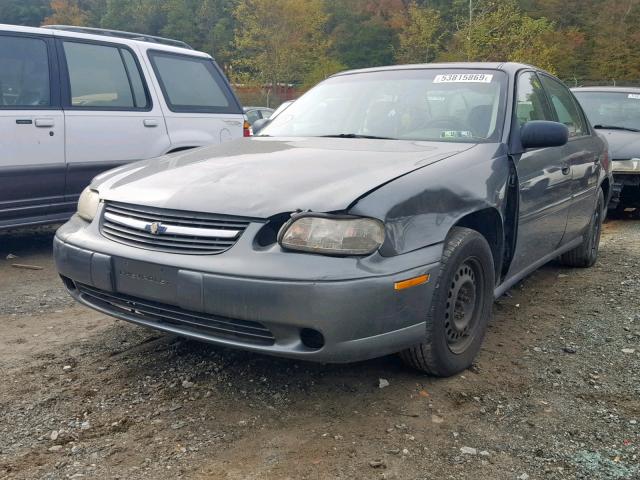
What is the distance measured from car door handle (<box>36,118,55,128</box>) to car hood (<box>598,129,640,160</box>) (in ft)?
20.9

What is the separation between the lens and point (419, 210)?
2.76m

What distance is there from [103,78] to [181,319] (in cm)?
373

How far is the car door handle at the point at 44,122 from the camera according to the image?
519 centimetres

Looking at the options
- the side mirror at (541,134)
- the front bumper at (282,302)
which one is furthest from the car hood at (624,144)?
the front bumper at (282,302)

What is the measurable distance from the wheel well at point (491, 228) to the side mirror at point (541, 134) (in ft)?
1.70

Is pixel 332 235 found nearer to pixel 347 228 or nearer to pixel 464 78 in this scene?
pixel 347 228

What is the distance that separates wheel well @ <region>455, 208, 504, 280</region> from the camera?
10.8ft

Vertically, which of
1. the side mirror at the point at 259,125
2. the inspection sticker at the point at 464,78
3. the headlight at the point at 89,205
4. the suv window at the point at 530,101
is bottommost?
the headlight at the point at 89,205

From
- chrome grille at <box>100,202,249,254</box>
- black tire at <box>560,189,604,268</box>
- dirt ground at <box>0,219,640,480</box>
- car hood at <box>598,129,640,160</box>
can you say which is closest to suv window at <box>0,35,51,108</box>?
dirt ground at <box>0,219,640,480</box>

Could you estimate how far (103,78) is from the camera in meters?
5.75

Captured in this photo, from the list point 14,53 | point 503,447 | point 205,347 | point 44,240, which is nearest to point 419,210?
point 503,447

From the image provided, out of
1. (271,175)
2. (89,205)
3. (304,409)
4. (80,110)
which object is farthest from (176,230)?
(80,110)

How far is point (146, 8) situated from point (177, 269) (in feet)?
203

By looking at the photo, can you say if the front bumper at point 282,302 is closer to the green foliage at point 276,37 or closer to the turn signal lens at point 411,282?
the turn signal lens at point 411,282
